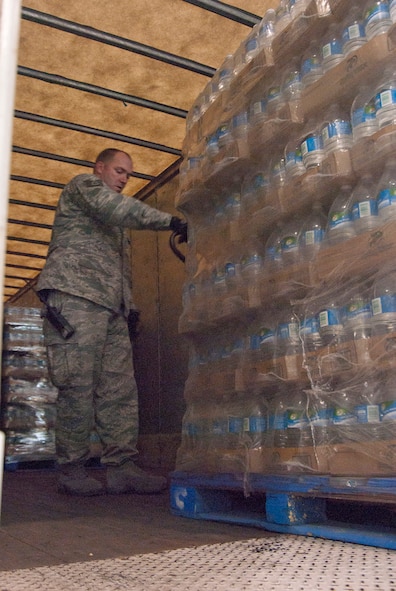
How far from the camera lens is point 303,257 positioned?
2.53 metres

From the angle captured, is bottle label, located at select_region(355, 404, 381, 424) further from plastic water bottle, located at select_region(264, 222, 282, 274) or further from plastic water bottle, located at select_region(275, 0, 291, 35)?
plastic water bottle, located at select_region(275, 0, 291, 35)

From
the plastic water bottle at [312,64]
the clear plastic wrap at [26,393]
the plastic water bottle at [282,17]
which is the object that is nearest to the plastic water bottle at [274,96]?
the plastic water bottle at [312,64]

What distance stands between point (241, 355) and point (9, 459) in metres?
4.08

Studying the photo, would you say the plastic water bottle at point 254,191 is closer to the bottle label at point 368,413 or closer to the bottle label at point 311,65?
the bottle label at point 311,65

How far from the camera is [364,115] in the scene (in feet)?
7.47

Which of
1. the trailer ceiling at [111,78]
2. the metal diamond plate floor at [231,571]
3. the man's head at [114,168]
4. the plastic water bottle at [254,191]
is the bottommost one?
the metal diamond plate floor at [231,571]

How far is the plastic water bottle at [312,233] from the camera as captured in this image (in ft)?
8.09

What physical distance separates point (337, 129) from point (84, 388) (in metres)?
2.39

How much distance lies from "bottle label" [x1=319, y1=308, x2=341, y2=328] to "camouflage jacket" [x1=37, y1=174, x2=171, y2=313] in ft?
5.77

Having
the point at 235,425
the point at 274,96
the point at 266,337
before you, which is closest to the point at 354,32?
the point at 274,96

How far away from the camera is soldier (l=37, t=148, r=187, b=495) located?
3.88 metres

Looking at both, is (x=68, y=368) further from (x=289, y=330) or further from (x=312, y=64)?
(x=312, y=64)

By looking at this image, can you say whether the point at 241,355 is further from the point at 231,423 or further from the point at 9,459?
the point at 9,459

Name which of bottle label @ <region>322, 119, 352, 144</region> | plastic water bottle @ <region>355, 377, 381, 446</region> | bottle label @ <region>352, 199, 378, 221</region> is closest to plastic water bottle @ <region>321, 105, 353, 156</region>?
bottle label @ <region>322, 119, 352, 144</region>
